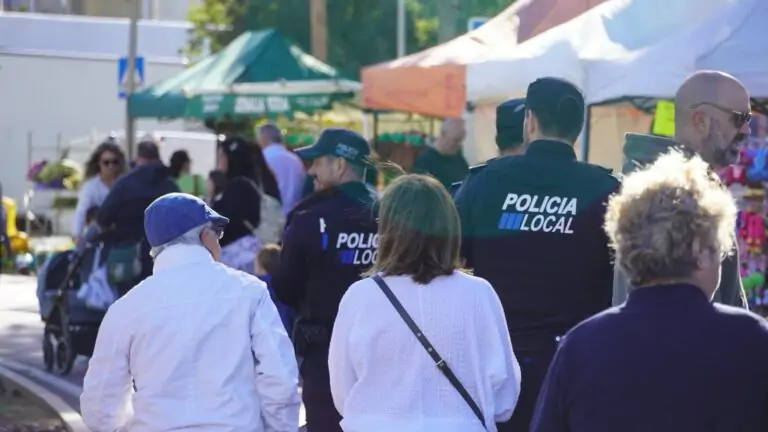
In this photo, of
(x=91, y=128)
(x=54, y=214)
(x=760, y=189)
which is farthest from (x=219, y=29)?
(x=760, y=189)

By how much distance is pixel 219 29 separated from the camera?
45.6 meters

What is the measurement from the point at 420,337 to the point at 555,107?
1285 mm

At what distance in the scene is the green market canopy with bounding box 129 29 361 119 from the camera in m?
19.4

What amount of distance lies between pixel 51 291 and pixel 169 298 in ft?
26.9

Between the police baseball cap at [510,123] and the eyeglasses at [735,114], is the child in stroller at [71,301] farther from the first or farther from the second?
the eyeglasses at [735,114]

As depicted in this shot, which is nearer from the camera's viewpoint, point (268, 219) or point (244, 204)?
point (244, 204)

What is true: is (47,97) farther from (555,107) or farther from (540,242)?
(540,242)

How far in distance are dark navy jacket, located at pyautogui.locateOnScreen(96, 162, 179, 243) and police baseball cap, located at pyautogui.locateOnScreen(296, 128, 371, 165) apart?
5.57 meters

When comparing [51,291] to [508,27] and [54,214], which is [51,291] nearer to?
[508,27]

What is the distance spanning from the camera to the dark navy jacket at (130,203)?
487 inches

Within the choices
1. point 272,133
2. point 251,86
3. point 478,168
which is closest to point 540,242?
point 478,168

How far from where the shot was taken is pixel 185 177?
1680cm

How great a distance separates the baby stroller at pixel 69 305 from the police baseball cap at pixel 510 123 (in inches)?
244

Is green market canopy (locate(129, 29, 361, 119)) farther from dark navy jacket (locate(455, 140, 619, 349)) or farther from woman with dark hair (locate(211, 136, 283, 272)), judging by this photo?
dark navy jacket (locate(455, 140, 619, 349))
